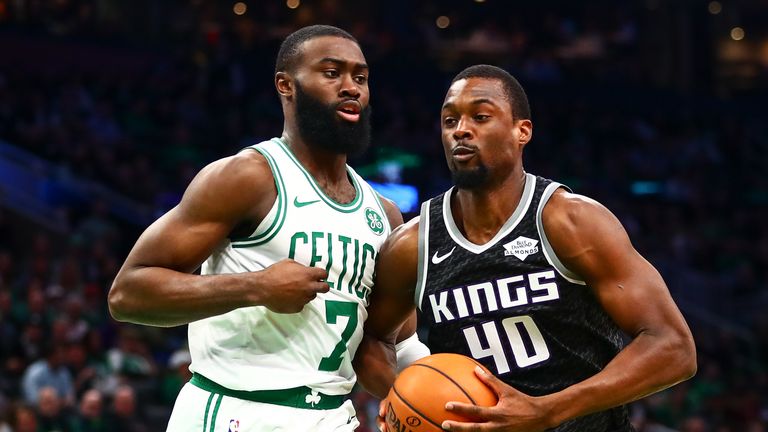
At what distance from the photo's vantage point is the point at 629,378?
4.27m

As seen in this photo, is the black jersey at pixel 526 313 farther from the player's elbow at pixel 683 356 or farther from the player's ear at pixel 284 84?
the player's ear at pixel 284 84

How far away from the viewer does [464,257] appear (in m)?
4.68

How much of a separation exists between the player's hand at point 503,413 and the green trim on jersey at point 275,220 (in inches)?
40.2

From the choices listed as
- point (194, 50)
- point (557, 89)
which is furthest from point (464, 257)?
point (557, 89)

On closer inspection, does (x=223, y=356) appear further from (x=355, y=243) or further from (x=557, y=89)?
(x=557, y=89)

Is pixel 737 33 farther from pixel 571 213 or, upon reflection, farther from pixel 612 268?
pixel 612 268

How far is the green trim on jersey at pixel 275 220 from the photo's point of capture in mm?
4727

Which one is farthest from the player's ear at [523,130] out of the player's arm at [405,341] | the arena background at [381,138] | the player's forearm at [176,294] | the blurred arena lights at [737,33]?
the blurred arena lights at [737,33]

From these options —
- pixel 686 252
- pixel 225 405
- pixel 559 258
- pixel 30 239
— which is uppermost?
pixel 559 258

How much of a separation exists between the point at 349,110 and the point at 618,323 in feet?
4.67

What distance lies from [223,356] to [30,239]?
11.4 metres

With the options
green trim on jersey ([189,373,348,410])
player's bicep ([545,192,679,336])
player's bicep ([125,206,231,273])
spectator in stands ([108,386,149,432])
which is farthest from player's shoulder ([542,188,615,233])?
spectator in stands ([108,386,149,432])

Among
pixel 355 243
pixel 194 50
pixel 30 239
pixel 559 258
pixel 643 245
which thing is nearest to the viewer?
pixel 559 258

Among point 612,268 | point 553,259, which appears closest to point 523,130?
point 553,259
